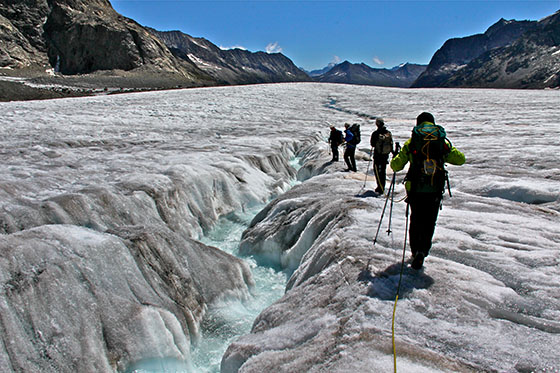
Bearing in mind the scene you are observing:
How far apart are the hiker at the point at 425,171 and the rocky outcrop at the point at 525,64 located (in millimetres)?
147445

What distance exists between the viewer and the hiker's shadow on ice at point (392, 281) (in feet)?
13.1

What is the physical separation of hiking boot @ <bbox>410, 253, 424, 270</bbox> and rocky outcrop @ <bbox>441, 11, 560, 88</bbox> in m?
148

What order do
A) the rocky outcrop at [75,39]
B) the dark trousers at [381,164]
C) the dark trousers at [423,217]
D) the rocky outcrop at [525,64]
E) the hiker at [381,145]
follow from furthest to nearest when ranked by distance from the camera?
the rocky outcrop at [525,64] < the rocky outcrop at [75,39] < the dark trousers at [381,164] < the hiker at [381,145] < the dark trousers at [423,217]

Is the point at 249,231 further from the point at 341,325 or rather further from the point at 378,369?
the point at 378,369

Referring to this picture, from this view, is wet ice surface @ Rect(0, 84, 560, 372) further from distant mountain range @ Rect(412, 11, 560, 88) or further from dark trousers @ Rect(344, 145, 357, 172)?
distant mountain range @ Rect(412, 11, 560, 88)

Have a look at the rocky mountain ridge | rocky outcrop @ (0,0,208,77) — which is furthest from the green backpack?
rocky outcrop @ (0,0,208,77)

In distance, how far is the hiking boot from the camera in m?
4.43

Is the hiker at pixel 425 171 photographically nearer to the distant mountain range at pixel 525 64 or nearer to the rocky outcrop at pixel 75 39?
the rocky outcrop at pixel 75 39

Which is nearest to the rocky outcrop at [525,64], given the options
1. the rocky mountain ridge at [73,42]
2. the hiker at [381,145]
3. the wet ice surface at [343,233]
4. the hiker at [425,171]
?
the rocky mountain ridge at [73,42]

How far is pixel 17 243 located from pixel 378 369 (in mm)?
4615

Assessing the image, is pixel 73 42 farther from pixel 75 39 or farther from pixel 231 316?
pixel 231 316

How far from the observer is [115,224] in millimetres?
7148

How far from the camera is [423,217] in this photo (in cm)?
432

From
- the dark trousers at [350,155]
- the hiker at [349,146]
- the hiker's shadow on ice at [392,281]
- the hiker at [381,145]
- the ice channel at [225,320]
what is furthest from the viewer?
the dark trousers at [350,155]
